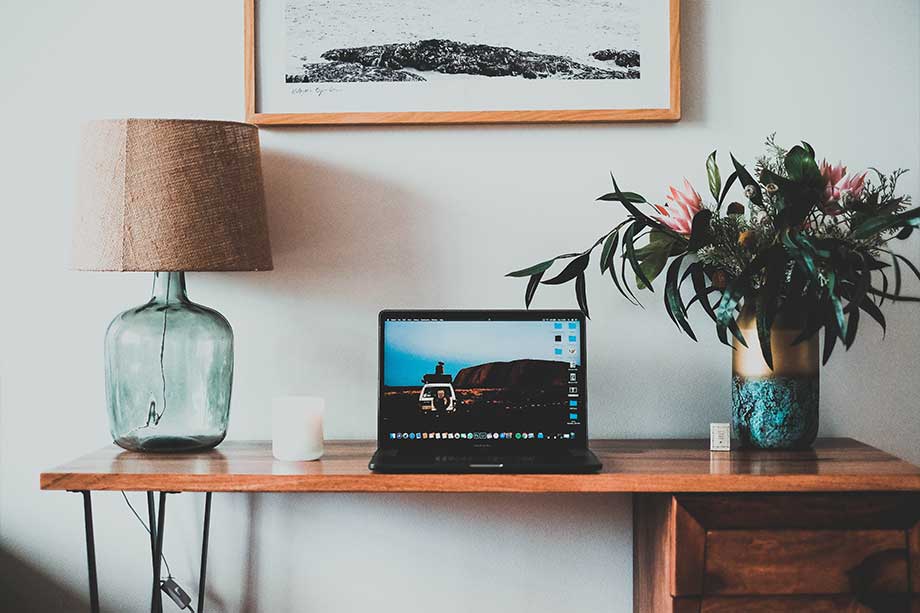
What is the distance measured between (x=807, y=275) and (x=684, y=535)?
0.47 meters

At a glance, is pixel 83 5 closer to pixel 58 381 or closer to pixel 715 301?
pixel 58 381

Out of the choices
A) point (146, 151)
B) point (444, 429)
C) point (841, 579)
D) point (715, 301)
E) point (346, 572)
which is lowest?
point (346, 572)

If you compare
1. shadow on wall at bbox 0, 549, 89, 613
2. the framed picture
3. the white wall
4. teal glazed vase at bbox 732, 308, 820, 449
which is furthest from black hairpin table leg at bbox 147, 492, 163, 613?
teal glazed vase at bbox 732, 308, 820, 449

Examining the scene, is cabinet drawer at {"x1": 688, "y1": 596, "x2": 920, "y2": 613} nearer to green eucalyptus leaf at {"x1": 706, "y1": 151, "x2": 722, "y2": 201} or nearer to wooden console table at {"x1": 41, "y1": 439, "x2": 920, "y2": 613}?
wooden console table at {"x1": 41, "y1": 439, "x2": 920, "y2": 613}

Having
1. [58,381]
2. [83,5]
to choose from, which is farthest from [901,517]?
[83,5]

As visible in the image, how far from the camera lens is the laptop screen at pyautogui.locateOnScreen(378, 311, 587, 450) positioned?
1.68 meters

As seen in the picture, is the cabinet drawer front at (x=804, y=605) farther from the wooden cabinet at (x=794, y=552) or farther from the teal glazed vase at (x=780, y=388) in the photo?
the teal glazed vase at (x=780, y=388)

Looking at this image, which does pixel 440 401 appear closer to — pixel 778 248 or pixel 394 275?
pixel 394 275

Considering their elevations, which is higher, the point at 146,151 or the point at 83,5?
the point at 83,5

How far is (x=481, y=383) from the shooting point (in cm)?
169

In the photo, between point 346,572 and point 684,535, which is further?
point 346,572

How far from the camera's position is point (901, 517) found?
149cm

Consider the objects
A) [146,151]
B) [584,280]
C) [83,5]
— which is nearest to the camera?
[146,151]

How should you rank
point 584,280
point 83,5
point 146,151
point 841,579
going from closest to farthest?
point 841,579, point 146,151, point 584,280, point 83,5
